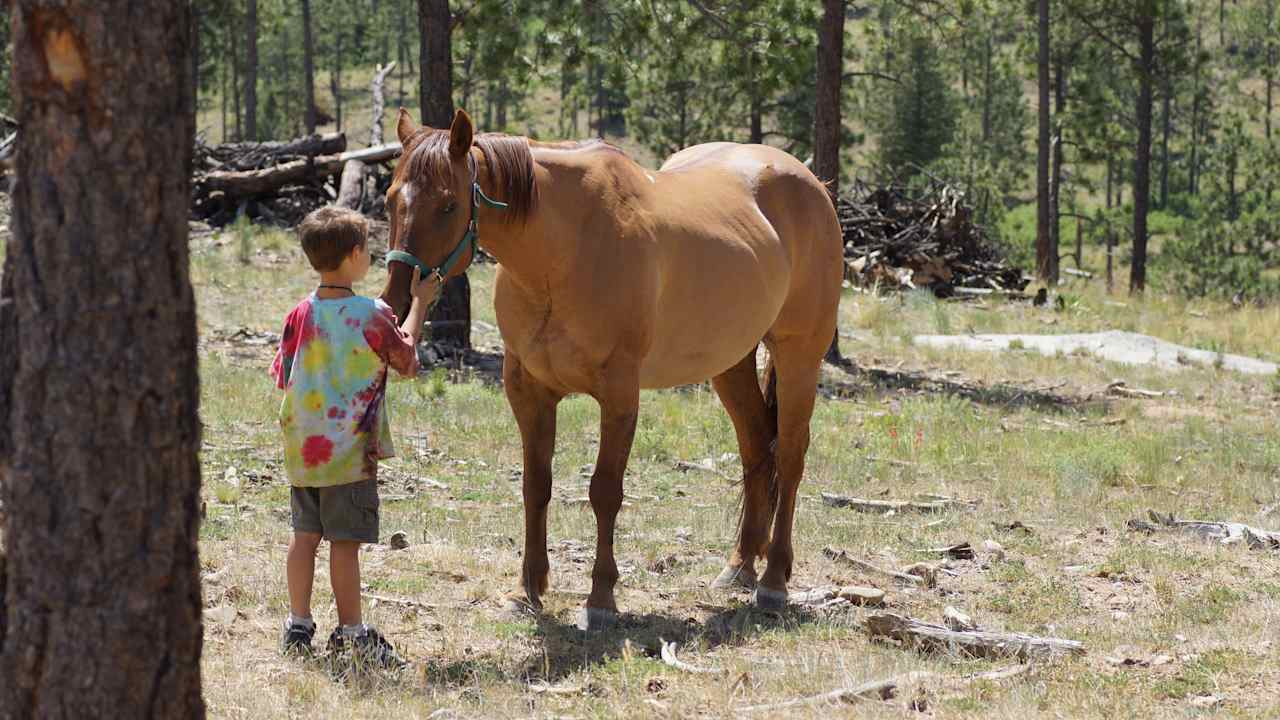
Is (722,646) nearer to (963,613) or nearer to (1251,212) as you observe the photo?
(963,613)

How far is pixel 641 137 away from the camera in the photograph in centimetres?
3716

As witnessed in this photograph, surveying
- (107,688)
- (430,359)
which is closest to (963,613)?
(107,688)

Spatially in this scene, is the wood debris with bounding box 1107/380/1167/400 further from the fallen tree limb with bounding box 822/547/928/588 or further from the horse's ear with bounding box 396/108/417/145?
the horse's ear with bounding box 396/108/417/145

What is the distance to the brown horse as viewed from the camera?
5102 mm

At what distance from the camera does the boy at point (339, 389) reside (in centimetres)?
463

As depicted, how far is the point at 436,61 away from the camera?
12.2 m

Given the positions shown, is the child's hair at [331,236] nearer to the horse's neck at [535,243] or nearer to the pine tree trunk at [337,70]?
the horse's neck at [535,243]

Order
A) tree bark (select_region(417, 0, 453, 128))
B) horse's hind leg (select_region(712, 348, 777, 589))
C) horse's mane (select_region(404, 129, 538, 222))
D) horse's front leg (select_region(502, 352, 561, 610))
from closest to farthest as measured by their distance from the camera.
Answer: horse's mane (select_region(404, 129, 538, 222)) → horse's front leg (select_region(502, 352, 561, 610)) → horse's hind leg (select_region(712, 348, 777, 589)) → tree bark (select_region(417, 0, 453, 128))

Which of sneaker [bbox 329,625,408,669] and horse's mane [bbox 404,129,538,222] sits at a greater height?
horse's mane [bbox 404,129,538,222]

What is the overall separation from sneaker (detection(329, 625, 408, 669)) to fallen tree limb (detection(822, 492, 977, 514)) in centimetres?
402

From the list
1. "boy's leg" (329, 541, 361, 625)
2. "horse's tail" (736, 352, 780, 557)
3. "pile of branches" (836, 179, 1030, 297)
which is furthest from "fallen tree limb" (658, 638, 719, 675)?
"pile of branches" (836, 179, 1030, 297)

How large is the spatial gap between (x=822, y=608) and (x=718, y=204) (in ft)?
6.40

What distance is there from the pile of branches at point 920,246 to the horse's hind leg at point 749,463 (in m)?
14.0

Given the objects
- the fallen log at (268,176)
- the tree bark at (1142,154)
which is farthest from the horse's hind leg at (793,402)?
the tree bark at (1142,154)
